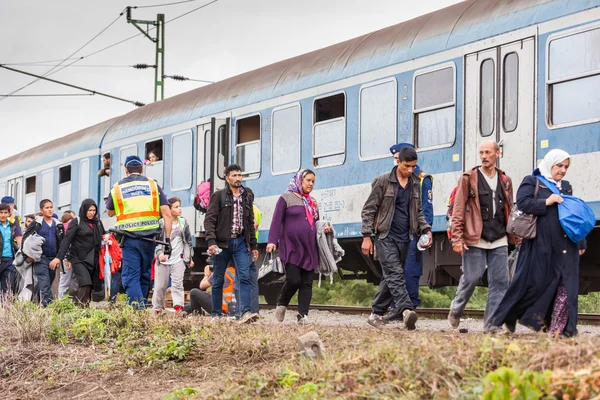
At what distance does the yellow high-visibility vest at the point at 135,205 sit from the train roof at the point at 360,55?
374cm

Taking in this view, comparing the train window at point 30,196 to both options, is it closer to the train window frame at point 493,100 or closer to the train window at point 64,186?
the train window at point 64,186

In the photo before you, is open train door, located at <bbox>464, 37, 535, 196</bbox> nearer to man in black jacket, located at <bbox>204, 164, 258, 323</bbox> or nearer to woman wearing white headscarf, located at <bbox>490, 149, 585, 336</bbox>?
man in black jacket, located at <bbox>204, 164, 258, 323</bbox>

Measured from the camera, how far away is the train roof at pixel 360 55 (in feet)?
37.0

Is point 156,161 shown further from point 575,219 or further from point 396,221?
point 575,219

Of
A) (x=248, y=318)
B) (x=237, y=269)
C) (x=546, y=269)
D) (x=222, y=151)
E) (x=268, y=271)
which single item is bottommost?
(x=248, y=318)

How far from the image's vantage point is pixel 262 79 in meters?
16.2

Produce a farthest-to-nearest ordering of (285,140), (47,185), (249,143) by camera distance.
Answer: (47,185) → (249,143) → (285,140)

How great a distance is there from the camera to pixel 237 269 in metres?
11.0

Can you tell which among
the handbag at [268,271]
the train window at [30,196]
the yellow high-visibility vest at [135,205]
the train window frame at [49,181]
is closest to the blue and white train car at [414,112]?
the handbag at [268,271]

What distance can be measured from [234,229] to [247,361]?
364cm

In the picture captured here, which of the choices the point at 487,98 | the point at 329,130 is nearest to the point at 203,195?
the point at 329,130

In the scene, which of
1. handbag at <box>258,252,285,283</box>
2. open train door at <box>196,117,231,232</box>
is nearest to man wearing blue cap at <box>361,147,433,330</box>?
handbag at <box>258,252,285,283</box>

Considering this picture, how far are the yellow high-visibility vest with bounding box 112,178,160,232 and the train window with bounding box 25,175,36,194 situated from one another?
51.9 ft

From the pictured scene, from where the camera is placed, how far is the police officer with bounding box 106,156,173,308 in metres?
10.9
